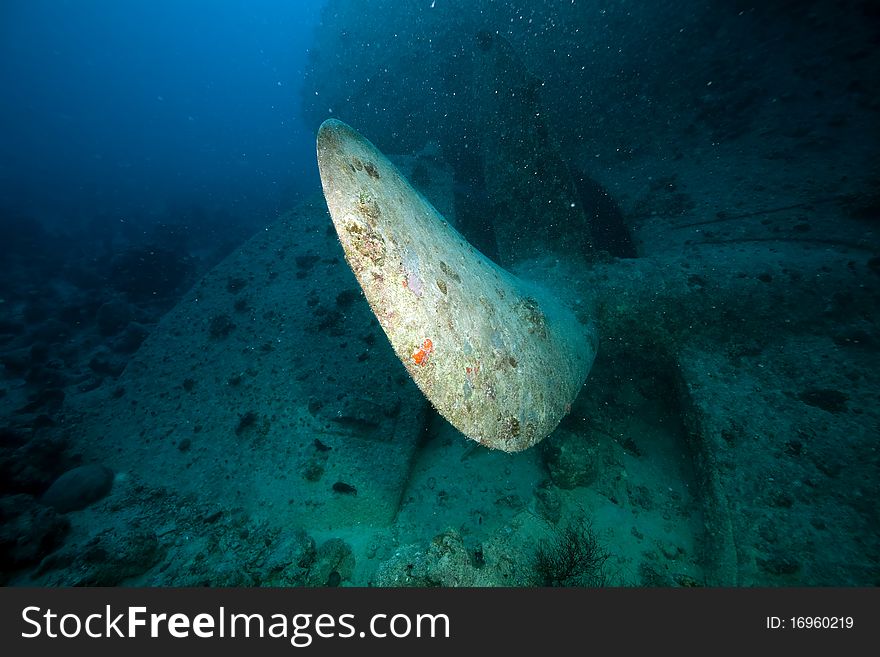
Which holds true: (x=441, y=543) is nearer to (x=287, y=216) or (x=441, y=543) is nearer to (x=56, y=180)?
(x=287, y=216)

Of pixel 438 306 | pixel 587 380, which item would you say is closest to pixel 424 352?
pixel 438 306

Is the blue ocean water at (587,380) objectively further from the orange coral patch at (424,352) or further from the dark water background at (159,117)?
the dark water background at (159,117)

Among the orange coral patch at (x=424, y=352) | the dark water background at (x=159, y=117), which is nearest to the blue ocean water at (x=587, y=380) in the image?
the orange coral patch at (x=424, y=352)

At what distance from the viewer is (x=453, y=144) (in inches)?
409

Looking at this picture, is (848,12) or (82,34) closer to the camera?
(848,12)

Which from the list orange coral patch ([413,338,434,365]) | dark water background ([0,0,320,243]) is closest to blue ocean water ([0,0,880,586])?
orange coral patch ([413,338,434,365])

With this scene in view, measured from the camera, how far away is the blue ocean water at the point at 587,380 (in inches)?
114

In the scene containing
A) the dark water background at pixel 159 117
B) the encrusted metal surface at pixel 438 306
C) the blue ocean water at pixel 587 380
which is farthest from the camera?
the dark water background at pixel 159 117

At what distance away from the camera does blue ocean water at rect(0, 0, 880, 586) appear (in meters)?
2.89

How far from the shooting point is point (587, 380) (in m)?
4.66

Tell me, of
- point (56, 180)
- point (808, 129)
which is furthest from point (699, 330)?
point (56, 180)

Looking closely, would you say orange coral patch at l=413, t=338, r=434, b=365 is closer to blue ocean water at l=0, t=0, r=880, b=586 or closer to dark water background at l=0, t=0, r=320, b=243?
blue ocean water at l=0, t=0, r=880, b=586

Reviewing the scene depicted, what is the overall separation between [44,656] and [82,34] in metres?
160

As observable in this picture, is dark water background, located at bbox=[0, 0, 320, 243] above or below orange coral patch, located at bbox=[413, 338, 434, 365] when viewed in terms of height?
above
